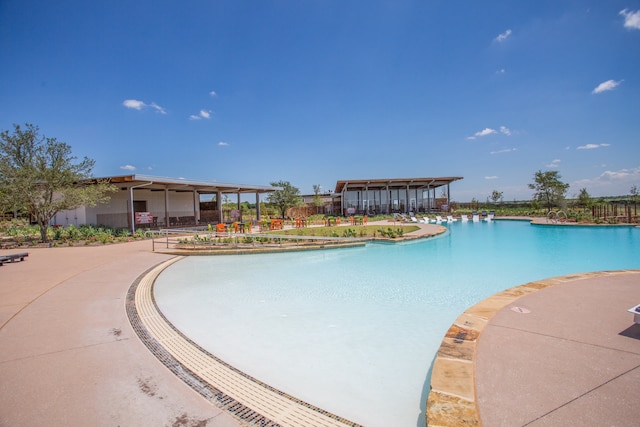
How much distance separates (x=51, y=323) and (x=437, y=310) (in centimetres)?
524

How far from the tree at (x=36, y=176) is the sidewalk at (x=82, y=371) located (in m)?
10.1

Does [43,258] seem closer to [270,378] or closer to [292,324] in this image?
[292,324]

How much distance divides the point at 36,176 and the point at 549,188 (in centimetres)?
3581

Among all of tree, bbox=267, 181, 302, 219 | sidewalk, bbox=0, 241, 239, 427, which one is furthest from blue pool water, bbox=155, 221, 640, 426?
tree, bbox=267, 181, 302, 219

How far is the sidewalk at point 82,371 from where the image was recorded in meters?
1.93

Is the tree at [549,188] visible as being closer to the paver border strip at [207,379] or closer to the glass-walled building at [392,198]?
the glass-walled building at [392,198]

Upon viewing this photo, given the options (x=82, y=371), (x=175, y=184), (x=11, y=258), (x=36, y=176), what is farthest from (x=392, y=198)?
(x=82, y=371)

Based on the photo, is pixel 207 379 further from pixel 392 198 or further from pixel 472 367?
pixel 392 198

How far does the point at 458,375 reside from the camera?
2.11 meters

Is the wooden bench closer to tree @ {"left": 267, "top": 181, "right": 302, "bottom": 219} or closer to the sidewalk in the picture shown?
the sidewalk

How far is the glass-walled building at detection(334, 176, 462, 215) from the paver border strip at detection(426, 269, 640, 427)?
91.5 ft

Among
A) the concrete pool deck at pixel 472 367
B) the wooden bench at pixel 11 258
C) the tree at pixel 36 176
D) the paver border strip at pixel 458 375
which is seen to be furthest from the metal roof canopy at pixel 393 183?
the paver border strip at pixel 458 375

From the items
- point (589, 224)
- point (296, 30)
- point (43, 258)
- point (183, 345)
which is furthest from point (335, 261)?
point (589, 224)

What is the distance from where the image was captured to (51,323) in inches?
139
